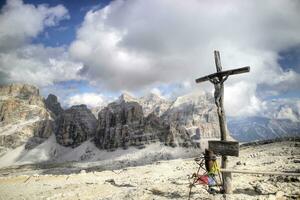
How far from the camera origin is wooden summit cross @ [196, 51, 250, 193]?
16391 millimetres

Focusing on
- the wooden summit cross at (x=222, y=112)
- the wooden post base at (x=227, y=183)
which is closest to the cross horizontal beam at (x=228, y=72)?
the wooden summit cross at (x=222, y=112)

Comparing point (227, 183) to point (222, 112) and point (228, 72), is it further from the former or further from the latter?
point (228, 72)

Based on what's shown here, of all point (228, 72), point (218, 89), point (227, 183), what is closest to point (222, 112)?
point (218, 89)

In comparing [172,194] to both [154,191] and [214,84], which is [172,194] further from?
[214,84]

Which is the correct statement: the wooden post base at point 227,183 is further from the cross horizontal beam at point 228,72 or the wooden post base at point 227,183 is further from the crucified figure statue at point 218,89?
the cross horizontal beam at point 228,72

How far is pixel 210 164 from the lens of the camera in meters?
16.1

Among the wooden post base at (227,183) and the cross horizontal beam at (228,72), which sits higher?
the cross horizontal beam at (228,72)

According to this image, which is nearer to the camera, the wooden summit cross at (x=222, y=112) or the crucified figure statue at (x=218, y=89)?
the wooden summit cross at (x=222, y=112)

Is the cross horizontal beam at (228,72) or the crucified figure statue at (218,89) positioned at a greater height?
the cross horizontal beam at (228,72)

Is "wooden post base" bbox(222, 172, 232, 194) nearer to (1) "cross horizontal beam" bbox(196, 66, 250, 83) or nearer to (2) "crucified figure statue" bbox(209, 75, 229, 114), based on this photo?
(2) "crucified figure statue" bbox(209, 75, 229, 114)

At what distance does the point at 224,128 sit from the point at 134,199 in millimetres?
7329

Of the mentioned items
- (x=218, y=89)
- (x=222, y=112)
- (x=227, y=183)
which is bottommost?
(x=227, y=183)

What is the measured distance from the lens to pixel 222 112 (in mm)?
17672

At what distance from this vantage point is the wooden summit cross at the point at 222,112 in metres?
16.4
